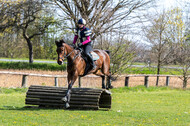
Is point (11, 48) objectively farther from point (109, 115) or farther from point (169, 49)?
point (109, 115)

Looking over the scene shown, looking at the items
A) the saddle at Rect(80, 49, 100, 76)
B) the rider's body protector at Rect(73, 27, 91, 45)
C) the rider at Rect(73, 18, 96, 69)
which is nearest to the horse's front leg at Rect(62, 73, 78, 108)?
the saddle at Rect(80, 49, 100, 76)

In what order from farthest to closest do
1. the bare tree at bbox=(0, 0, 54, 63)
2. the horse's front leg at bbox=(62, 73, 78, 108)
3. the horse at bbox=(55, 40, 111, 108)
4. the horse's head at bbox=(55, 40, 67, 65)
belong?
the bare tree at bbox=(0, 0, 54, 63) → the horse's front leg at bbox=(62, 73, 78, 108) → the horse at bbox=(55, 40, 111, 108) → the horse's head at bbox=(55, 40, 67, 65)

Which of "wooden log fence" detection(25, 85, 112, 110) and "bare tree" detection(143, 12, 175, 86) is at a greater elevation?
"bare tree" detection(143, 12, 175, 86)

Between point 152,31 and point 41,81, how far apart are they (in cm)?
958

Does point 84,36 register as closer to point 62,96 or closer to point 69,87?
point 69,87

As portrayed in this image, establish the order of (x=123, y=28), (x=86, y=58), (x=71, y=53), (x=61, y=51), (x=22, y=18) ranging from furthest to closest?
(x=22, y=18) < (x=123, y=28) < (x=86, y=58) < (x=71, y=53) < (x=61, y=51)

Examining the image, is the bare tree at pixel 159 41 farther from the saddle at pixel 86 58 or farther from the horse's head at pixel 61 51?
the horse's head at pixel 61 51

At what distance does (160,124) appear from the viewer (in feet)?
26.3

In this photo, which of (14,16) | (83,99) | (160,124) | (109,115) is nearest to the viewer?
(160,124)

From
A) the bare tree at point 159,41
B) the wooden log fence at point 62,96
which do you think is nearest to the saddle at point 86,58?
the wooden log fence at point 62,96

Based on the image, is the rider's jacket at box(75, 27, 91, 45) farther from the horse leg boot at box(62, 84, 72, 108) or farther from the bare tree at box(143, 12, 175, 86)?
the bare tree at box(143, 12, 175, 86)

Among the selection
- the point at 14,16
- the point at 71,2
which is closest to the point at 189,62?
the point at 71,2

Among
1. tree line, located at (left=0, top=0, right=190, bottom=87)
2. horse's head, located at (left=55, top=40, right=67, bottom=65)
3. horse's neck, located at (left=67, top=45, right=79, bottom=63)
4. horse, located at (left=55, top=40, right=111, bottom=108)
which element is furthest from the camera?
tree line, located at (left=0, top=0, right=190, bottom=87)

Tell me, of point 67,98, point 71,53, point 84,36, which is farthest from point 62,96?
point 84,36
